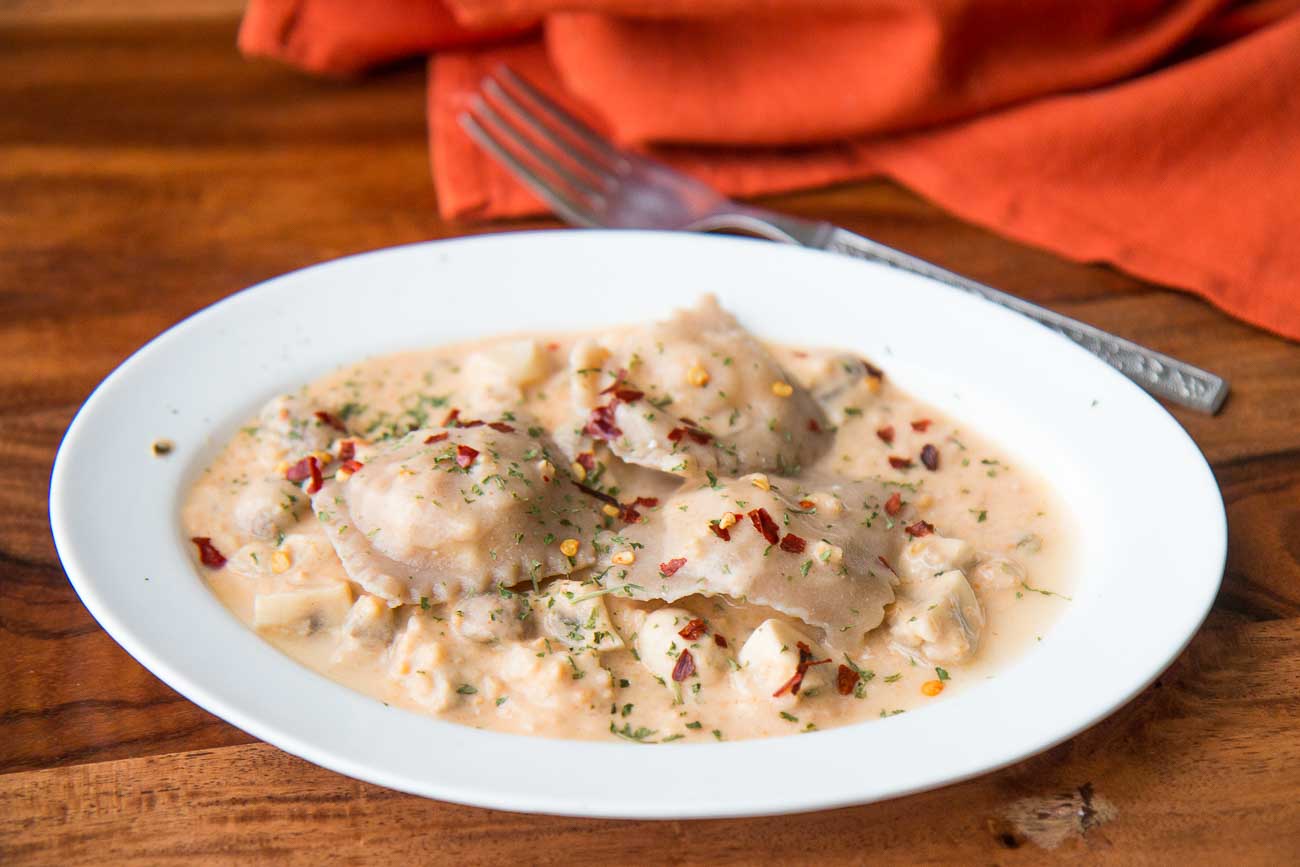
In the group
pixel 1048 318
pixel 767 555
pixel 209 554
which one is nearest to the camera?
pixel 767 555

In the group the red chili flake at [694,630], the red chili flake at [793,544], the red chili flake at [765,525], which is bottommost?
the red chili flake at [694,630]

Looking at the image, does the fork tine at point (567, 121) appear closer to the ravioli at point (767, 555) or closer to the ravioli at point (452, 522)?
the ravioli at point (452, 522)

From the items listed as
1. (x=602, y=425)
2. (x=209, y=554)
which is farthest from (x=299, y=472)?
(x=602, y=425)

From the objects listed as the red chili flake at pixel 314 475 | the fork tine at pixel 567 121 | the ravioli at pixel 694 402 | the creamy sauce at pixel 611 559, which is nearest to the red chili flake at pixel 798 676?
the creamy sauce at pixel 611 559

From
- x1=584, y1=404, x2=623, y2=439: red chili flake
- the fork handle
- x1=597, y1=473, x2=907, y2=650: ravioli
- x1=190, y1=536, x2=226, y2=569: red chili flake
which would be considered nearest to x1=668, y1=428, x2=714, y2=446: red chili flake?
x1=584, y1=404, x2=623, y2=439: red chili flake

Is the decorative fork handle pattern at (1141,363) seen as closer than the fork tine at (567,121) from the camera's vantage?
Yes

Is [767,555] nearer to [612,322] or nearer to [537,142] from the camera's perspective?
[612,322]

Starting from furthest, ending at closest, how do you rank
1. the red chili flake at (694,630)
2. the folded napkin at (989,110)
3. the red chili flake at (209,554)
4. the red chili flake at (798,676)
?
1. the folded napkin at (989,110)
2. the red chili flake at (209,554)
3. the red chili flake at (694,630)
4. the red chili flake at (798,676)

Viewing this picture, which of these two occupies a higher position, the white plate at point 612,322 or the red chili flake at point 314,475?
the white plate at point 612,322
